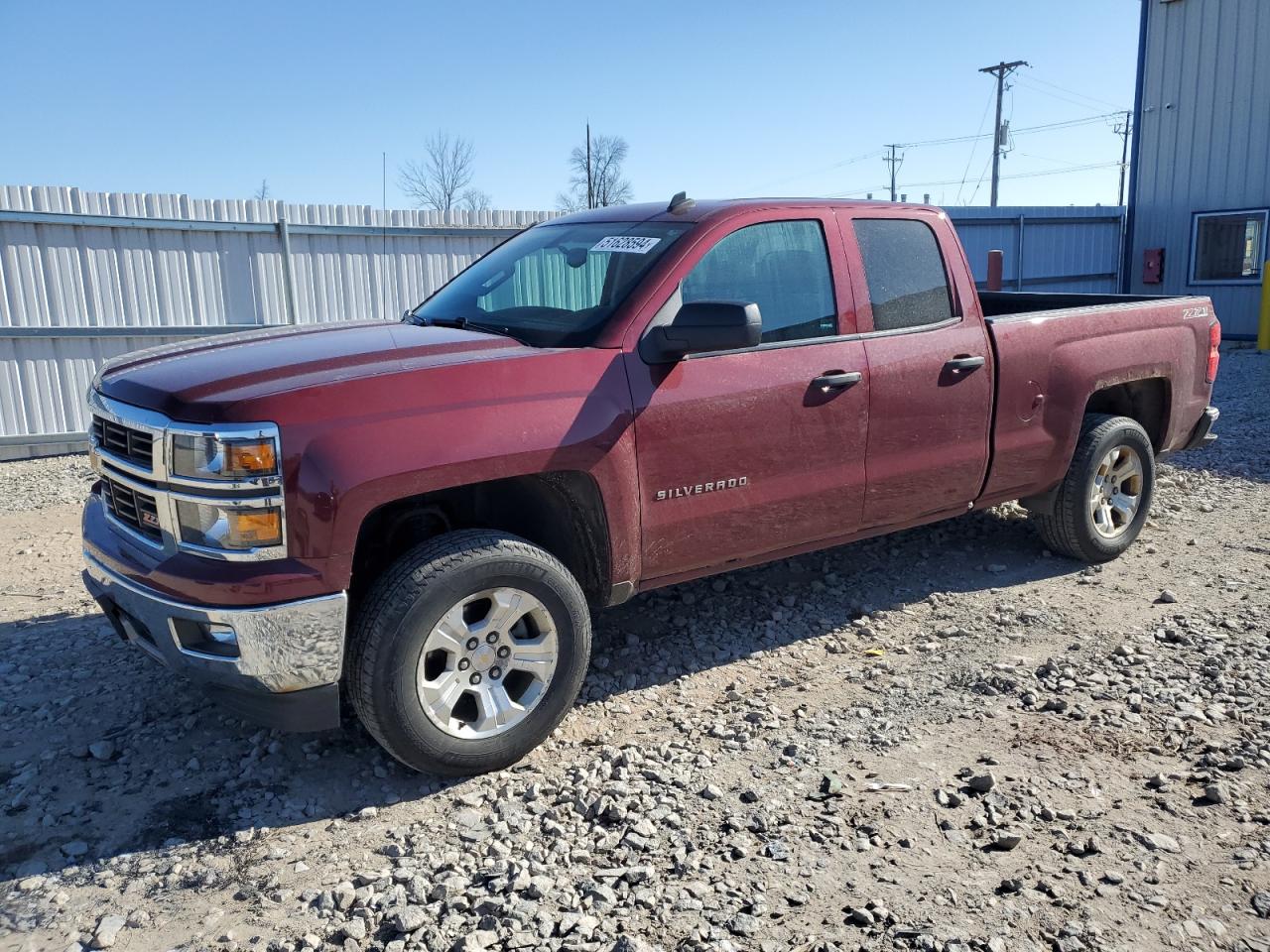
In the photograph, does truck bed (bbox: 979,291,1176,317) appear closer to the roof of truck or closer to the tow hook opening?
the roof of truck

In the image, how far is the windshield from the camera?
3.95m

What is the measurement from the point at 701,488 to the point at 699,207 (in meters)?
1.28

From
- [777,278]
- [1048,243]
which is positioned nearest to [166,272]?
[777,278]

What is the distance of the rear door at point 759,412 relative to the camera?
386 centimetres

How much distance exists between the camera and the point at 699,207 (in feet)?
14.3

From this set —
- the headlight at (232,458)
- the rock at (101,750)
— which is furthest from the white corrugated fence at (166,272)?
the headlight at (232,458)

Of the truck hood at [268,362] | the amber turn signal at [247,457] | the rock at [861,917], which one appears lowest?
the rock at [861,917]

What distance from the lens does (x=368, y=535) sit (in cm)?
369

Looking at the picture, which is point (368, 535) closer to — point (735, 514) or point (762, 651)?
point (735, 514)

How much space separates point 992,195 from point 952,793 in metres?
42.5

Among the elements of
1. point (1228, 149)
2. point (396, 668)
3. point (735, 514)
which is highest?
point (1228, 149)

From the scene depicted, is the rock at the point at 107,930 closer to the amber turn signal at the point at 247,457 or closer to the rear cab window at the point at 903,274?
the amber turn signal at the point at 247,457

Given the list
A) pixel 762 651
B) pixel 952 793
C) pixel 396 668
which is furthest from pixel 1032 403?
pixel 396 668

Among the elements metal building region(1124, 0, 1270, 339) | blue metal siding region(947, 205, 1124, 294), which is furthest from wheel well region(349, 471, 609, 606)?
metal building region(1124, 0, 1270, 339)
